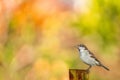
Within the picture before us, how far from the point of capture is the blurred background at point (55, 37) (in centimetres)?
358

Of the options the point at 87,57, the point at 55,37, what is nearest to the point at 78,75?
the point at 87,57

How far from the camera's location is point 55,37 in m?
3.64

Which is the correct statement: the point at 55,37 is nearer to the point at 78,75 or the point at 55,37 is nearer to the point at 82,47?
the point at 82,47

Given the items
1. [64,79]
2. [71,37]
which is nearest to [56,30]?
[71,37]

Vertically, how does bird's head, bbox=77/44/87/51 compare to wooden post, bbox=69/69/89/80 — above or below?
above

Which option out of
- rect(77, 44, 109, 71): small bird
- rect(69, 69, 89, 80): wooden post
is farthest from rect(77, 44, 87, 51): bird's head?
rect(69, 69, 89, 80): wooden post

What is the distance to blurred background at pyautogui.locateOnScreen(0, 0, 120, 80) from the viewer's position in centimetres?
358

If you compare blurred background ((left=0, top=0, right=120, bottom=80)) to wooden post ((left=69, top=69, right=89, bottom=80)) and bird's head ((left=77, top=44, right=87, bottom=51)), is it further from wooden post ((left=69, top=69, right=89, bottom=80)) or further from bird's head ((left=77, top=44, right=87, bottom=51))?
wooden post ((left=69, top=69, right=89, bottom=80))

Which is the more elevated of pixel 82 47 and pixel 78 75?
pixel 82 47

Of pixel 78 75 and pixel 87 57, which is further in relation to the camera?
pixel 87 57

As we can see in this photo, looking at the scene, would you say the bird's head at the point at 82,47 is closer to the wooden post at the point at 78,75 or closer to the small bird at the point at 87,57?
the small bird at the point at 87,57

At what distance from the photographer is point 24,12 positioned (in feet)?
12.2

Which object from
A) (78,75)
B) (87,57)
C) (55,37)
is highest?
(55,37)

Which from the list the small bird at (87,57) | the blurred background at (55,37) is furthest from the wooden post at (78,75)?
the blurred background at (55,37)
